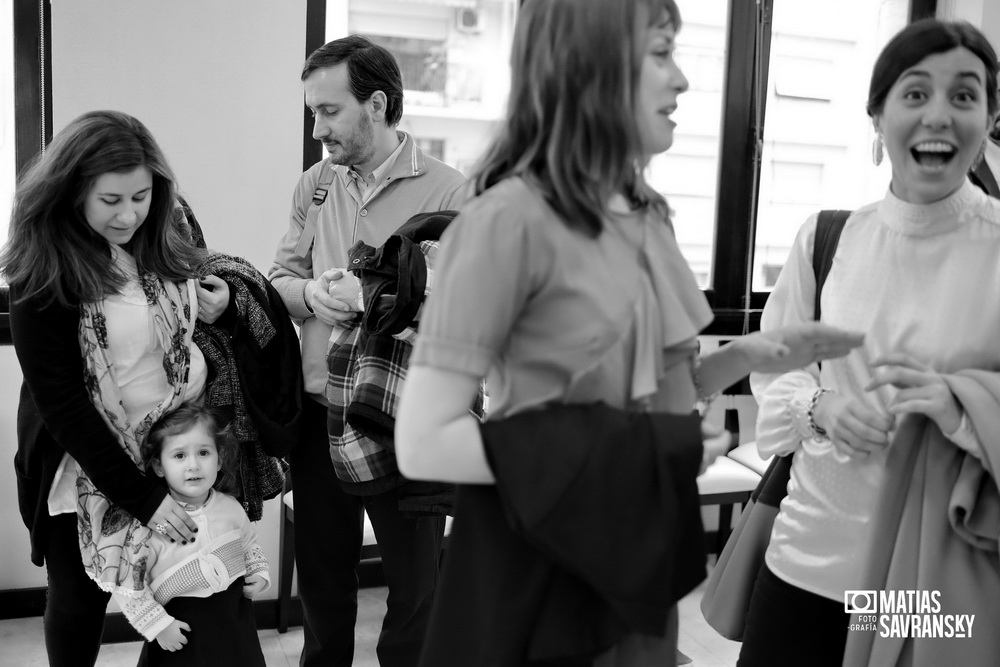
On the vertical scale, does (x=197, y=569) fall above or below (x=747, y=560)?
below

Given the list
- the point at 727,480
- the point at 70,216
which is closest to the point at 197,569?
the point at 70,216

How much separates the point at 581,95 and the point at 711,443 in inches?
16.6

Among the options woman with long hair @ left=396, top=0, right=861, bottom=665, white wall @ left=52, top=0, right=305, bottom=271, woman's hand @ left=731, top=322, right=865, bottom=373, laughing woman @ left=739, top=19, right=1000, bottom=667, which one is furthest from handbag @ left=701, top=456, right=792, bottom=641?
white wall @ left=52, top=0, right=305, bottom=271

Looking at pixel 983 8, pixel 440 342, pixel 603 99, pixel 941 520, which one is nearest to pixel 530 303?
pixel 440 342

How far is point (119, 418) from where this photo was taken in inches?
78.4

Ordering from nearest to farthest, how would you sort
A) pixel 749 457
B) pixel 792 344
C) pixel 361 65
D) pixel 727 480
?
pixel 792 344 → pixel 361 65 → pixel 727 480 → pixel 749 457

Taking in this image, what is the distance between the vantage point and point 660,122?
105 centimetres

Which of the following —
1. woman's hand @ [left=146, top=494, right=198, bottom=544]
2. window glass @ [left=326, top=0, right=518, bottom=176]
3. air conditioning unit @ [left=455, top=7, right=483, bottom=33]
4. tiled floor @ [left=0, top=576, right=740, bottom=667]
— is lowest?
tiled floor @ [left=0, top=576, right=740, bottom=667]

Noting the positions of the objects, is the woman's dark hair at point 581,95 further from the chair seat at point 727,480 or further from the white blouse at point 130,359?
the chair seat at point 727,480

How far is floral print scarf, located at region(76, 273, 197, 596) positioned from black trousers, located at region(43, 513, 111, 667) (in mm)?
58

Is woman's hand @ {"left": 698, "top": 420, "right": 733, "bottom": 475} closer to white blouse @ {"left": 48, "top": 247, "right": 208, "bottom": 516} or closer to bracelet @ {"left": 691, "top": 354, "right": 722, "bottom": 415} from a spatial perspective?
bracelet @ {"left": 691, "top": 354, "right": 722, "bottom": 415}

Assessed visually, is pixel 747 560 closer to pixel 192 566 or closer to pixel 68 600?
pixel 192 566

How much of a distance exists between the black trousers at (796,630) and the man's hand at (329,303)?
112 centimetres

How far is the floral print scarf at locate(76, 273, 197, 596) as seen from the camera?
1.95 m
